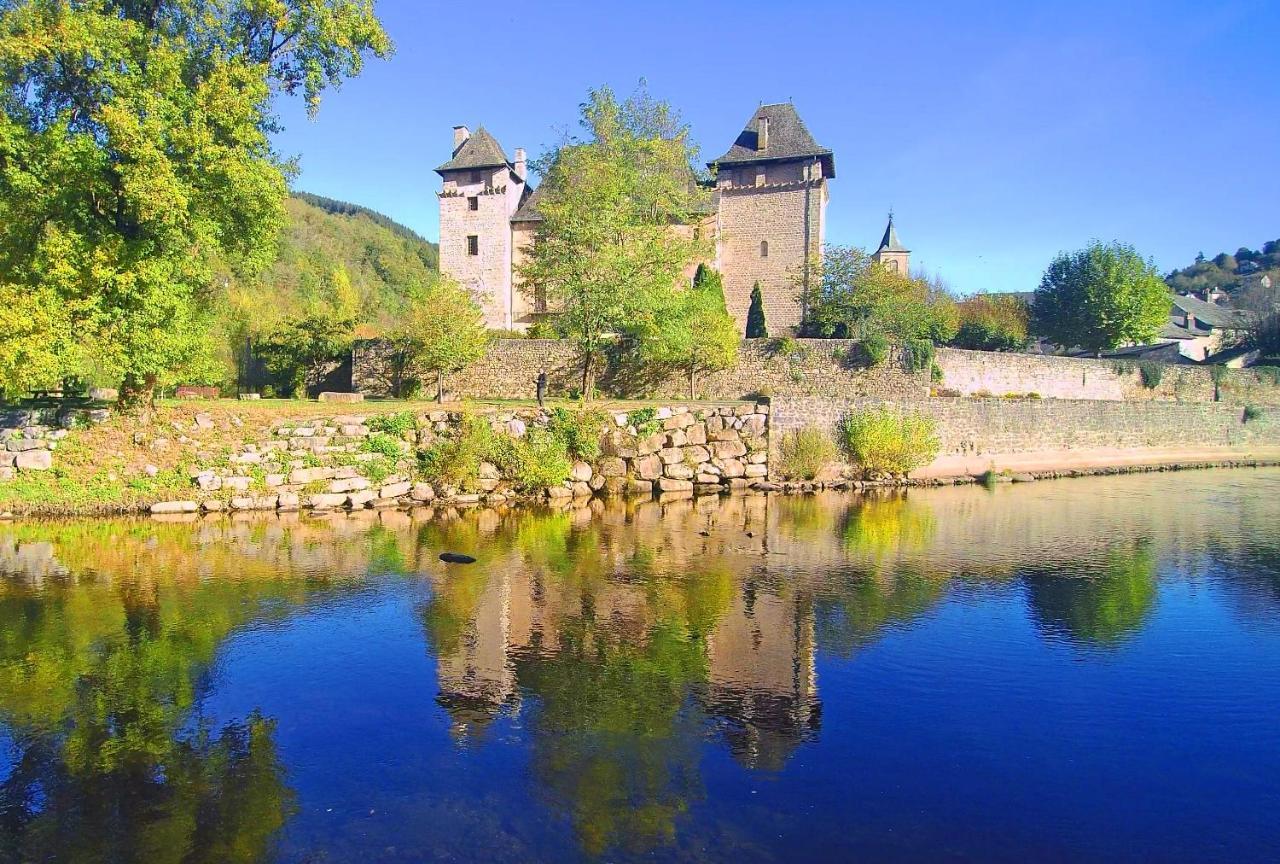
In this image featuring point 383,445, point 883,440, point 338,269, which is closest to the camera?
point 383,445

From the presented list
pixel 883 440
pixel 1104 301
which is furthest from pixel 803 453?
pixel 1104 301

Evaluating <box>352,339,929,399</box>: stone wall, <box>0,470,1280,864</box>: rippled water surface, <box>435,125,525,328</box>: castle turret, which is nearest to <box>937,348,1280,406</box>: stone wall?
<box>352,339,929,399</box>: stone wall

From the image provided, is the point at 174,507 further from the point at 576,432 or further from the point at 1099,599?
the point at 1099,599

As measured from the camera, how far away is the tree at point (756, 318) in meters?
38.0

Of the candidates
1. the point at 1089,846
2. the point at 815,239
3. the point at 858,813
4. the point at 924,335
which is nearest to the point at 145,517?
the point at 858,813

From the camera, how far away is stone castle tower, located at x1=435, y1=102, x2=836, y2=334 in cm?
3900

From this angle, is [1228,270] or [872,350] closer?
[872,350]

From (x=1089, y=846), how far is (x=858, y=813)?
1485 millimetres

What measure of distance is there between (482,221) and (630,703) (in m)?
37.6

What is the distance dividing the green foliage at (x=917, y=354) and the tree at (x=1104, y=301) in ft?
74.5

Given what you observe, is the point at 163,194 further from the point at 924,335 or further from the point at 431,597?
the point at 924,335

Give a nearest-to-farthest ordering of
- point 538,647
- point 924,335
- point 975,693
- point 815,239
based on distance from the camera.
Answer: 1. point 975,693
2. point 538,647
3. point 924,335
4. point 815,239

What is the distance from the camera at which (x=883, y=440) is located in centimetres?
2422

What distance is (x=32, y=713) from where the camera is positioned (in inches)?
279
